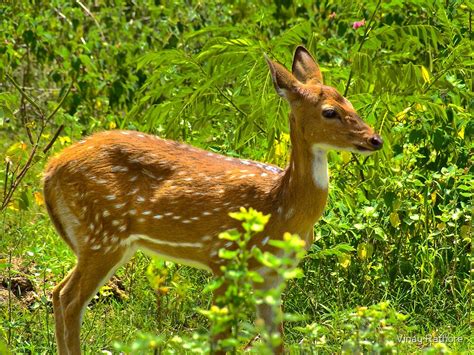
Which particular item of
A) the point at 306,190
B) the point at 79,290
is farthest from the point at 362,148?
the point at 79,290

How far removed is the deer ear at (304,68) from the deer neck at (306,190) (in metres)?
0.50

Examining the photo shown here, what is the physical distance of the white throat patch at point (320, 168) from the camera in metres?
6.58

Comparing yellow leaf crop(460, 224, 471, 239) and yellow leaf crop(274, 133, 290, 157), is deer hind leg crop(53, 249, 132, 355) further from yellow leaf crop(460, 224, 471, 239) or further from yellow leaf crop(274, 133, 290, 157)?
yellow leaf crop(460, 224, 471, 239)

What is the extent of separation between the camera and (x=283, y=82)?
21.7 feet

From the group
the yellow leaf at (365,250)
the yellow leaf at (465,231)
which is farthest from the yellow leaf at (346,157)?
the yellow leaf at (465,231)

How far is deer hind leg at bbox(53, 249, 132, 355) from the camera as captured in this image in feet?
22.5

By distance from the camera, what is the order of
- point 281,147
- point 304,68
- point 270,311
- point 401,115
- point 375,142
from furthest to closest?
point 281,147 → point 401,115 → point 304,68 → point 270,311 → point 375,142

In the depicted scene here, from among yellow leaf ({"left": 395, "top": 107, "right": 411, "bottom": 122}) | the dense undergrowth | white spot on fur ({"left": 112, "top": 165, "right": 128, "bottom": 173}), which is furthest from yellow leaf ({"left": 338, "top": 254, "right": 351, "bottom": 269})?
white spot on fur ({"left": 112, "top": 165, "right": 128, "bottom": 173})

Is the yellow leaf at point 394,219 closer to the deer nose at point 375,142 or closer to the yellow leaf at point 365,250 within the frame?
the yellow leaf at point 365,250

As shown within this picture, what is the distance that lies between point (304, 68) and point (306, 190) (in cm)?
84

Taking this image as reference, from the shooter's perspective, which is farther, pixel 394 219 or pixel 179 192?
pixel 394 219

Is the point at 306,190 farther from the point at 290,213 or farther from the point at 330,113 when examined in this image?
the point at 330,113

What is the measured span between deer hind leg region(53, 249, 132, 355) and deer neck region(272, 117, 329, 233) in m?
1.01

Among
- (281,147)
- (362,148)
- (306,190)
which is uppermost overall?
(362,148)
